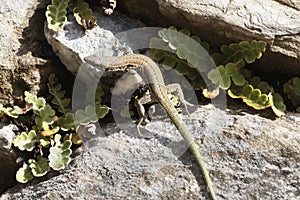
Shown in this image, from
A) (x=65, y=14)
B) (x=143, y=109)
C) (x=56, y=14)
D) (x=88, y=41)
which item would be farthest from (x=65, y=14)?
(x=143, y=109)

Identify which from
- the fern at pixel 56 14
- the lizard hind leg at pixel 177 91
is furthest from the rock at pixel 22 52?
the lizard hind leg at pixel 177 91

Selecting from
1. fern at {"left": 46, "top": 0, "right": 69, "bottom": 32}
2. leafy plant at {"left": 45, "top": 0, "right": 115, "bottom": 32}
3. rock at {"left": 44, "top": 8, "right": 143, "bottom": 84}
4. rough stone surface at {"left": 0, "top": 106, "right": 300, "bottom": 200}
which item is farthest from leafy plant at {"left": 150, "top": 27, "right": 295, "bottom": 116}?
fern at {"left": 46, "top": 0, "right": 69, "bottom": 32}

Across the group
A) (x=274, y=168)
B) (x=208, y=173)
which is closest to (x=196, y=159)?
(x=208, y=173)

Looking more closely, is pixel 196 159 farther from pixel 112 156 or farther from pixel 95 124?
pixel 95 124

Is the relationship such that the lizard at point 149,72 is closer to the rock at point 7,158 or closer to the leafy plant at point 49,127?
the leafy plant at point 49,127

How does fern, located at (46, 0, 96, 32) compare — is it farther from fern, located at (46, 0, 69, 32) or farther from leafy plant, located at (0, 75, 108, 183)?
leafy plant, located at (0, 75, 108, 183)

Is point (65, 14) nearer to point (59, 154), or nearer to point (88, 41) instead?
point (88, 41)
